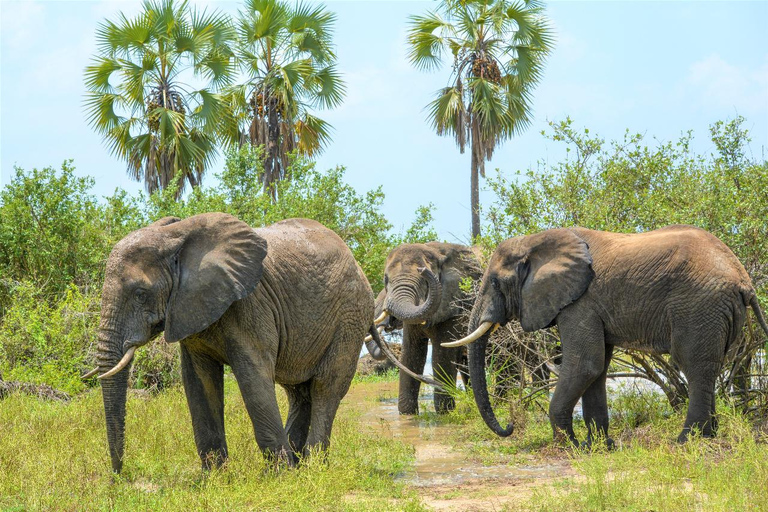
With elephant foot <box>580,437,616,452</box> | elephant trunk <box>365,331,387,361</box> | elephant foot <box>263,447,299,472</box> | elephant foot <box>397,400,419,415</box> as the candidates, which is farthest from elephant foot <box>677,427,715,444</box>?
elephant trunk <box>365,331,387,361</box>

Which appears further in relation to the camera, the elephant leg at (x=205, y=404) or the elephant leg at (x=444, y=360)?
the elephant leg at (x=444, y=360)

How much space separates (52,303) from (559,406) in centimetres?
987

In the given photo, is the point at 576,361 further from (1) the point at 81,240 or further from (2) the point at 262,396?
(1) the point at 81,240

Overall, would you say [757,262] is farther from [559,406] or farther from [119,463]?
[119,463]

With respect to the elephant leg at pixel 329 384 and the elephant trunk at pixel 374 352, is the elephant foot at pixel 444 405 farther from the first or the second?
the elephant leg at pixel 329 384

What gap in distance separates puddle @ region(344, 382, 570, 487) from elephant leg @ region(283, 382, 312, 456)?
0.98m

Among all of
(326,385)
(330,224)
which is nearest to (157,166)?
(330,224)

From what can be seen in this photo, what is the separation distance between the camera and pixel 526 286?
29.9ft

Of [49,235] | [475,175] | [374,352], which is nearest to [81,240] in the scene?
[49,235]

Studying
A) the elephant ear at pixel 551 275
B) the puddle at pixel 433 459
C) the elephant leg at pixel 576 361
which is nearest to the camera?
the puddle at pixel 433 459

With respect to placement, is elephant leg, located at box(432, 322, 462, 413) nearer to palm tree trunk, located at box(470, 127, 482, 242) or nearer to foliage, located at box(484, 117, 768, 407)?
foliage, located at box(484, 117, 768, 407)

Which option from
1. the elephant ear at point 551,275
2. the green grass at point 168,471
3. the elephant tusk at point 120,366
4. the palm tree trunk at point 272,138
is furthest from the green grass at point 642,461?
the palm tree trunk at point 272,138

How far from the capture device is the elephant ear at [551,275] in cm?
875

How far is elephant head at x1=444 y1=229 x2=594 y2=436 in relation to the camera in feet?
28.8
